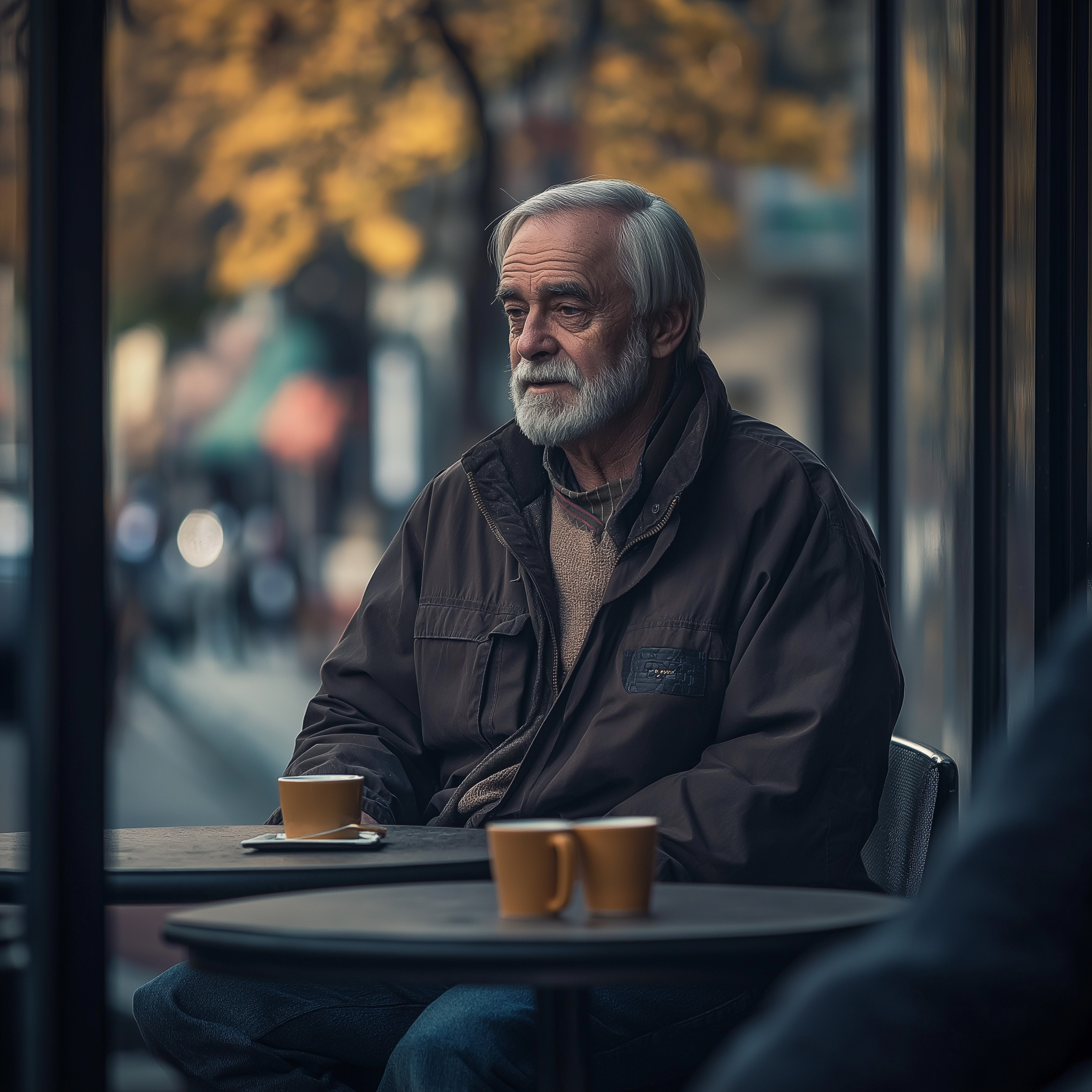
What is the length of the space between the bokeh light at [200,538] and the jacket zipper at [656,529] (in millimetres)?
10317

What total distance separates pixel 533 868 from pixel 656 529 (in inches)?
41.0

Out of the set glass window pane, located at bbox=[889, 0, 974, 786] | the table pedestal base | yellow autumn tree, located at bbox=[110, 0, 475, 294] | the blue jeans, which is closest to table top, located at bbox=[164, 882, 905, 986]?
the table pedestal base

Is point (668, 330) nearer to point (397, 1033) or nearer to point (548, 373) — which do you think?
point (548, 373)

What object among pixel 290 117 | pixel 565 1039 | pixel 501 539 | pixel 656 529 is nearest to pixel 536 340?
pixel 501 539

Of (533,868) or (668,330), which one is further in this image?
(668,330)

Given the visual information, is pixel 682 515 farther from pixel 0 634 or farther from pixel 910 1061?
pixel 0 634

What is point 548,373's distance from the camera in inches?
107

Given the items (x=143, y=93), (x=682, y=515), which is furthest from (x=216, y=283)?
(x=682, y=515)

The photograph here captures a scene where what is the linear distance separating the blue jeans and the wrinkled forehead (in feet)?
4.23

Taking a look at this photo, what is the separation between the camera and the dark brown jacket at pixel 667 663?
83.1 inches

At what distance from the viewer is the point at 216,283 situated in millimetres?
8883

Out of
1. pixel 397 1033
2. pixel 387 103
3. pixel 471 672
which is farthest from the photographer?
pixel 387 103

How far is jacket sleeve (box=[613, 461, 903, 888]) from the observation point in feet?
6.74

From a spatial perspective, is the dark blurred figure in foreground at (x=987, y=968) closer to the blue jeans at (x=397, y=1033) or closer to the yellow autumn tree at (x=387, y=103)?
the blue jeans at (x=397, y=1033)
